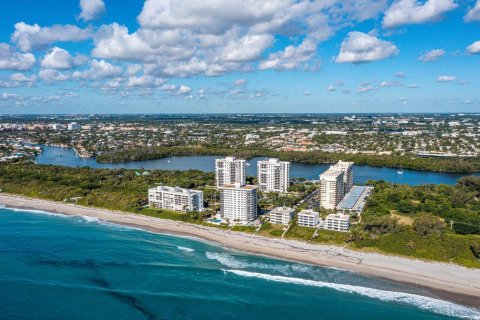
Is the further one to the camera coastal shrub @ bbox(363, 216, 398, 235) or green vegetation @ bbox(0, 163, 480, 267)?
coastal shrub @ bbox(363, 216, 398, 235)

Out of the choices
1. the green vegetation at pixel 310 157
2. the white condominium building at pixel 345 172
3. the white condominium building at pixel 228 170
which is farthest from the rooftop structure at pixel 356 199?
the green vegetation at pixel 310 157

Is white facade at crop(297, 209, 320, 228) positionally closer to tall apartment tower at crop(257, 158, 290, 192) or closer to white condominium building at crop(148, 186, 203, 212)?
white condominium building at crop(148, 186, 203, 212)

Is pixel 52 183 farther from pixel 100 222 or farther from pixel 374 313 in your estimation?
pixel 374 313

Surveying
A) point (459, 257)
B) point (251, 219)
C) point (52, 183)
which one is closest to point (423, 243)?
point (459, 257)

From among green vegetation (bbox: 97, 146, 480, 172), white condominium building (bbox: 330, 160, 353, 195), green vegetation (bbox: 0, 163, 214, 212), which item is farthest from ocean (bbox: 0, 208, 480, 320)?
green vegetation (bbox: 97, 146, 480, 172)

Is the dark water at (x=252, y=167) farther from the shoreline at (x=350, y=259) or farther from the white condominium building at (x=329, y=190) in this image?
the shoreline at (x=350, y=259)
